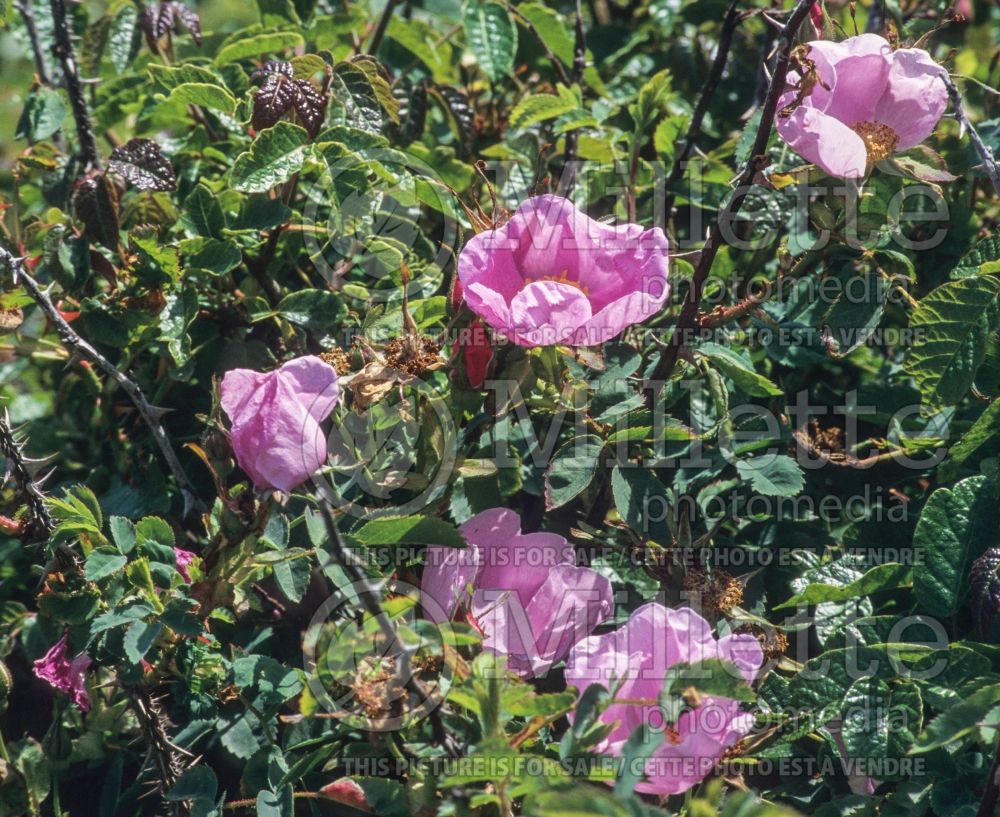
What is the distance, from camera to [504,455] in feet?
4.04

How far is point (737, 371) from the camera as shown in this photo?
1.21 m

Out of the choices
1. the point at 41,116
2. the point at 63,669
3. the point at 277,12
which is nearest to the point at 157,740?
the point at 63,669

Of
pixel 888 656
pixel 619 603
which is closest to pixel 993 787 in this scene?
pixel 888 656

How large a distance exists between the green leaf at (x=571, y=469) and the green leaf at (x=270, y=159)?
460mm

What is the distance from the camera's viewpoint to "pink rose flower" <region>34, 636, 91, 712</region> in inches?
48.1

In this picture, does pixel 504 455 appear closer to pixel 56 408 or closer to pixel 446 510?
pixel 446 510

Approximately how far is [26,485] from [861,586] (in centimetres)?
A: 85

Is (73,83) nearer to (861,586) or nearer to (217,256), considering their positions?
(217,256)

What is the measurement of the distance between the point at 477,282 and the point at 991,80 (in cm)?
94

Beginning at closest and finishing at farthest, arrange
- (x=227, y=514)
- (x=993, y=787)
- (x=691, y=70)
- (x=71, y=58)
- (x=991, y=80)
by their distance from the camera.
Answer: (x=993, y=787), (x=227, y=514), (x=71, y=58), (x=991, y=80), (x=691, y=70)

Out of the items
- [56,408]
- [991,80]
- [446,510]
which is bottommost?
[56,408]

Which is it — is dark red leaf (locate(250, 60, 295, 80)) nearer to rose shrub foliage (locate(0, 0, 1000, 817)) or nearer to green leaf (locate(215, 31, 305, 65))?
rose shrub foliage (locate(0, 0, 1000, 817))

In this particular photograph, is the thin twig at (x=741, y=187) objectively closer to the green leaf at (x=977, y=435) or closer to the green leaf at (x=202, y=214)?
the green leaf at (x=977, y=435)

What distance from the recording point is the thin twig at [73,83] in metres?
1.43
